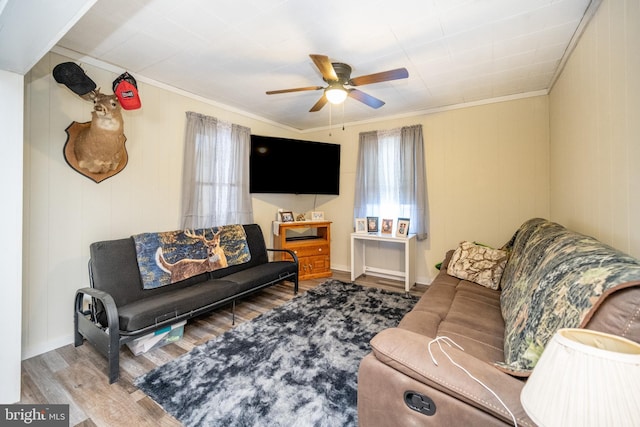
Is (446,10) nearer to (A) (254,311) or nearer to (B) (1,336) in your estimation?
(A) (254,311)

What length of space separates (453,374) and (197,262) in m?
2.56

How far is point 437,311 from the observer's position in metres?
1.89

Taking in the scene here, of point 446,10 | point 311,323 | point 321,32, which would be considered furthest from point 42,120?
point 446,10

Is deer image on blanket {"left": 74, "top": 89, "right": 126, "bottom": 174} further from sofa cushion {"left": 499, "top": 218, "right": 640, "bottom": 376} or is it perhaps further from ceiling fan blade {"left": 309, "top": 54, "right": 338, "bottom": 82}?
sofa cushion {"left": 499, "top": 218, "right": 640, "bottom": 376}

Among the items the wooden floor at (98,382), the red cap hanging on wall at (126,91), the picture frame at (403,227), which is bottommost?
the wooden floor at (98,382)

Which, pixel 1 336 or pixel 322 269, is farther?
pixel 322 269

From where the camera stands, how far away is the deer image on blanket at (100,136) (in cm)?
220

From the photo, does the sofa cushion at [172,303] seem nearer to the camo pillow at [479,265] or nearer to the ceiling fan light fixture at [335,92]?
the ceiling fan light fixture at [335,92]

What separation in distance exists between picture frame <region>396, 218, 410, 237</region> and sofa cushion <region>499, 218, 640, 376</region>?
2135mm

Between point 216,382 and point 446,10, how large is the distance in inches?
118

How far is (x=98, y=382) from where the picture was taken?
69.4 inches

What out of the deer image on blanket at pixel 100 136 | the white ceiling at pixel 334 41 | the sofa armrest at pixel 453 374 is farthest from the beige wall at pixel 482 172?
the deer image on blanket at pixel 100 136

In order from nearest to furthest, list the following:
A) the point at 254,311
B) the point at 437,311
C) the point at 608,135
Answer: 1. the point at 608,135
2. the point at 437,311
3. the point at 254,311

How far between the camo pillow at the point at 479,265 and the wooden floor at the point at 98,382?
2345 millimetres
